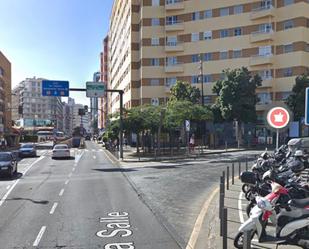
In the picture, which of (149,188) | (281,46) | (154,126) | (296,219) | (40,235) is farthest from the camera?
(281,46)

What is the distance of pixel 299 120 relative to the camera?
56.9 m

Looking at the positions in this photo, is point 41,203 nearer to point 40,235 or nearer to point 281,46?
point 40,235

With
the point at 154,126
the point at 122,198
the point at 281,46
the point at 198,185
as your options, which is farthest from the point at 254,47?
the point at 122,198

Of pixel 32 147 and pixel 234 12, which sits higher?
pixel 234 12

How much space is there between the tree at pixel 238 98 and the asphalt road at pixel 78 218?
37425 mm

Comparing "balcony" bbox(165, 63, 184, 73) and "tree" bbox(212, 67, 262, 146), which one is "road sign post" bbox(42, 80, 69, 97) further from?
"balcony" bbox(165, 63, 184, 73)

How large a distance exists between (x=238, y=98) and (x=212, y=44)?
14.5 meters

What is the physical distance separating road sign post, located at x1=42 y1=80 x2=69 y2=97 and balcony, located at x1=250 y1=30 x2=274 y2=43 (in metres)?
32.3

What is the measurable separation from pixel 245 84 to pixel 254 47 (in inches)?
398

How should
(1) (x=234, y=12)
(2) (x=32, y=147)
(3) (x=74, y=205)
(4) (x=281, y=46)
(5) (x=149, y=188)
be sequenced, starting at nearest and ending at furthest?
(3) (x=74, y=205) → (5) (x=149, y=188) → (2) (x=32, y=147) → (4) (x=281, y=46) → (1) (x=234, y=12)

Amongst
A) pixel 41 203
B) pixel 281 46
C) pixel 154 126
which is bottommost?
pixel 41 203

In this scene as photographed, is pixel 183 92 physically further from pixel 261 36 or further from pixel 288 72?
pixel 288 72

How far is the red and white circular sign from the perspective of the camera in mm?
11633

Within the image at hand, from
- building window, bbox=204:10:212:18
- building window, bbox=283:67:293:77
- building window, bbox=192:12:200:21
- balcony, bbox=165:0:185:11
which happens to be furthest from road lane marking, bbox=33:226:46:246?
balcony, bbox=165:0:185:11
